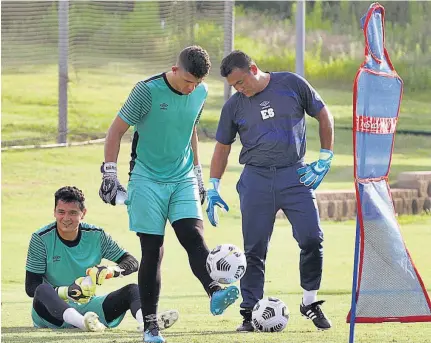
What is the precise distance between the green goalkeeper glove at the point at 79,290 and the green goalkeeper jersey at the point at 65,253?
0.19 metres

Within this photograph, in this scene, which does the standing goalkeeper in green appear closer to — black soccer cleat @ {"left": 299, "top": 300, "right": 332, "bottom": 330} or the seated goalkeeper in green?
the seated goalkeeper in green

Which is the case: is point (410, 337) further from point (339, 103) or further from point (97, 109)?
point (339, 103)

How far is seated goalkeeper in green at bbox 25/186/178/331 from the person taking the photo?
28.7ft

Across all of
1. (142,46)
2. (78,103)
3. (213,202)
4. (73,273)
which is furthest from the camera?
(78,103)

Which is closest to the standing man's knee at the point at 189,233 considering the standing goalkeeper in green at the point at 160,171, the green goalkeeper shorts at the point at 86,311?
the standing goalkeeper in green at the point at 160,171

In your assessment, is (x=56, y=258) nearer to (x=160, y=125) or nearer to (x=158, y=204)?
(x=158, y=204)

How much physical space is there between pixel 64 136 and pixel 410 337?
17574 millimetres

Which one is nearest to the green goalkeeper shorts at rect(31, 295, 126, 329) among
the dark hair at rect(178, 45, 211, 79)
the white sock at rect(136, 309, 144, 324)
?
the white sock at rect(136, 309, 144, 324)

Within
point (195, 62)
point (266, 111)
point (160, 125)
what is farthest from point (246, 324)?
point (195, 62)

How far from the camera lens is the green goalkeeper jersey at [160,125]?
7941 millimetres

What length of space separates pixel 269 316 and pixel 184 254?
791 cm

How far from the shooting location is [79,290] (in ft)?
28.7

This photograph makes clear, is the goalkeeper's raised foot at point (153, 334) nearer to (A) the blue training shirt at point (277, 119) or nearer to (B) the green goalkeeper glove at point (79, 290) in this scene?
(B) the green goalkeeper glove at point (79, 290)

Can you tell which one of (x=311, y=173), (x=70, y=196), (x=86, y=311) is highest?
(x=311, y=173)
